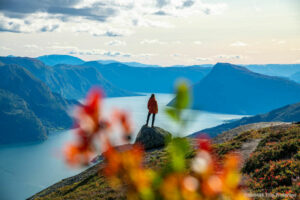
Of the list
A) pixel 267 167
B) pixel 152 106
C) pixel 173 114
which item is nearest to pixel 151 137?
pixel 152 106

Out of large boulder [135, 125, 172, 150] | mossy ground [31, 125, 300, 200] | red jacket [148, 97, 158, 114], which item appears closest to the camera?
mossy ground [31, 125, 300, 200]

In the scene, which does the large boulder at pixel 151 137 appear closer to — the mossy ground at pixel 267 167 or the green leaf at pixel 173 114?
the mossy ground at pixel 267 167

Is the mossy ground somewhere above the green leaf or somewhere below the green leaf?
below

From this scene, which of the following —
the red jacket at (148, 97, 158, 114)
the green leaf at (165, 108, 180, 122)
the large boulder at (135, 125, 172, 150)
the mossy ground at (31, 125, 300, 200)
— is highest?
the green leaf at (165, 108, 180, 122)

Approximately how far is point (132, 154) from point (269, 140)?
21801 mm

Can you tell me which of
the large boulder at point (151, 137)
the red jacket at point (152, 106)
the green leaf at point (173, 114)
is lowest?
the large boulder at point (151, 137)

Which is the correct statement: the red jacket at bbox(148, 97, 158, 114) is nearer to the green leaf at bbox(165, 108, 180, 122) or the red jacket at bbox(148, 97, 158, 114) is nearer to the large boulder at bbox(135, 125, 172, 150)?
the large boulder at bbox(135, 125, 172, 150)

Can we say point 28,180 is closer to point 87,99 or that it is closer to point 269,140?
point 269,140

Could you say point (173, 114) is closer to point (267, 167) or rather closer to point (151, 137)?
point (267, 167)

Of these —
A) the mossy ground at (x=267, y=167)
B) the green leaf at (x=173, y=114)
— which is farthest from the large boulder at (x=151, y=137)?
the green leaf at (x=173, y=114)

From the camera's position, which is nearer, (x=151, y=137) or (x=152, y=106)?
(x=152, y=106)

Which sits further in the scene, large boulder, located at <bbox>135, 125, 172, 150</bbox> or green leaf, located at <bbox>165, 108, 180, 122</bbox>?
large boulder, located at <bbox>135, 125, 172, 150</bbox>

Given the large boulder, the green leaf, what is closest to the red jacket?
the large boulder

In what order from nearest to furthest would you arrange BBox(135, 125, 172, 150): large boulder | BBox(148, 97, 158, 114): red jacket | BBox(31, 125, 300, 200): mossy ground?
BBox(31, 125, 300, 200): mossy ground < BBox(148, 97, 158, 114): red jacket < BBox(135, 125, 172, 150): large boulder
